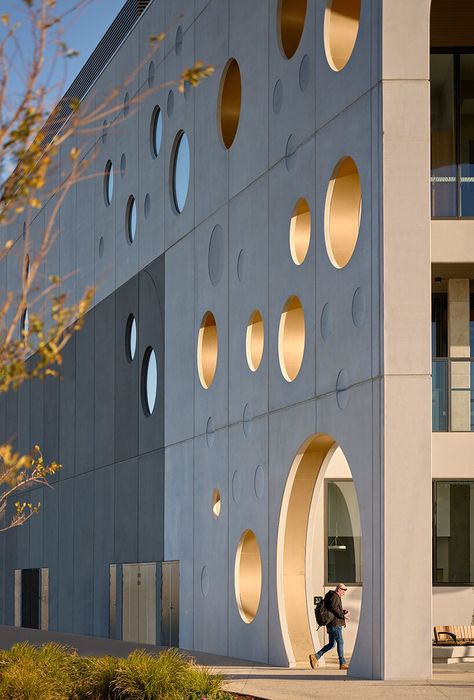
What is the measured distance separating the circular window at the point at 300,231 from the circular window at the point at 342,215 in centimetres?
119

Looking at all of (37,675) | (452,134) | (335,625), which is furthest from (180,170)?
(37,675)

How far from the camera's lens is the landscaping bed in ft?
44.3

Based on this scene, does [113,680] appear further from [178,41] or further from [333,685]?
[178,41]

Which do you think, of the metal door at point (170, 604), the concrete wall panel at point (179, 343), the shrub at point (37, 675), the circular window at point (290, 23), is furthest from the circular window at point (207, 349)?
the shrub at point (37, 675)

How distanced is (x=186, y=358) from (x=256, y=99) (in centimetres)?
595

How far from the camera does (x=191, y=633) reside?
A: 24.3m

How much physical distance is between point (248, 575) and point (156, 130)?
1151cm

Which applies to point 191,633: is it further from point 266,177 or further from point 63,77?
A: point 63,77

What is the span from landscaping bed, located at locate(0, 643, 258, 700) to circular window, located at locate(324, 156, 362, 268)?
655cm

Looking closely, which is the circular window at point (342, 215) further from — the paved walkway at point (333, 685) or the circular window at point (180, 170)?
the circular window at point (180, 170)

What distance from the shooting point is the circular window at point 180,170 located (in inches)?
1041

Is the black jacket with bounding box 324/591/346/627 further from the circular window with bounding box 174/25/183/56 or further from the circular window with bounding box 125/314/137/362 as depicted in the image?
the circular window with bounding box 125/314/137/362

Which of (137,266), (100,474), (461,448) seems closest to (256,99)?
(461,448)

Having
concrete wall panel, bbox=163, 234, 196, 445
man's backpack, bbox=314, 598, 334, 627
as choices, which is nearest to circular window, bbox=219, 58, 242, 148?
concrete wall panel, bbox=163, 234, 196, 445
